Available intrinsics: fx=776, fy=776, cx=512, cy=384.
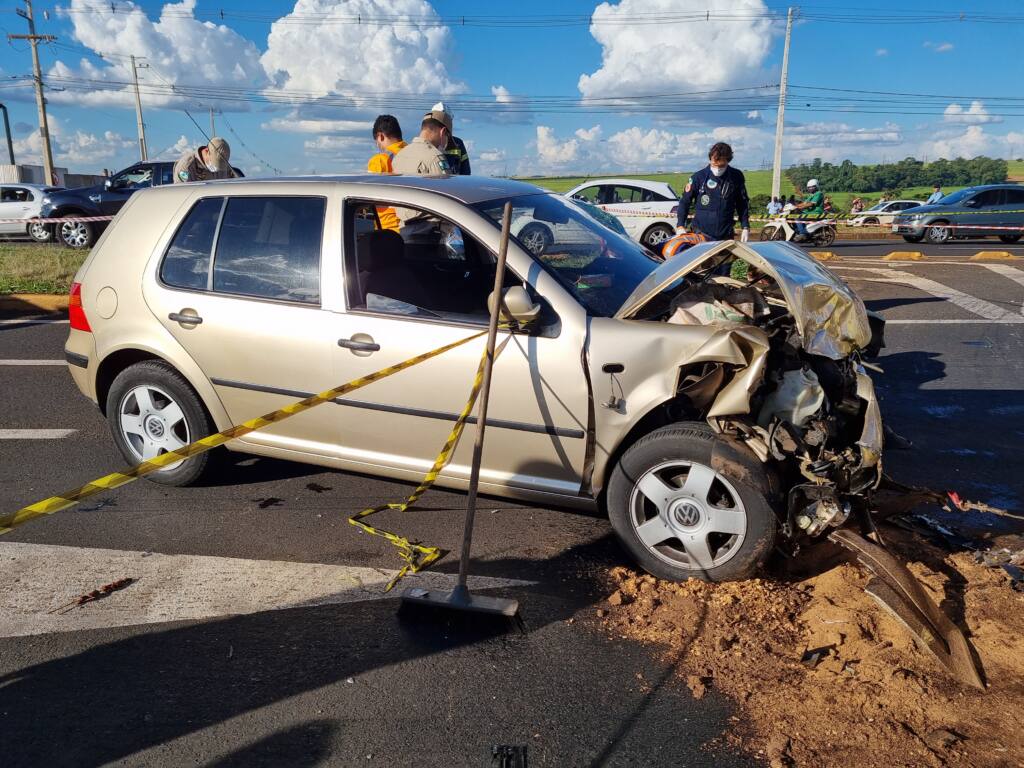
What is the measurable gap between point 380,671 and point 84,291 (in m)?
3.10

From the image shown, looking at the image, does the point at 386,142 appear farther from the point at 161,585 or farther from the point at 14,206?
the point at 14,206

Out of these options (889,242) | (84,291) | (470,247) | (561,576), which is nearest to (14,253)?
(84,291)

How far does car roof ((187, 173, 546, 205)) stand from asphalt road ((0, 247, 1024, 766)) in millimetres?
1711

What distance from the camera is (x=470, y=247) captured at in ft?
14.8

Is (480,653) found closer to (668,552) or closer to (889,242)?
(668,552)

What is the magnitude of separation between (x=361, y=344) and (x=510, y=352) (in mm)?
788

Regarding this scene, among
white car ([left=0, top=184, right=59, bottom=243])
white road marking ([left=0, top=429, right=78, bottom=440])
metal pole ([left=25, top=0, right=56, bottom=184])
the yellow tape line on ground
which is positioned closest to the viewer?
the yellow tape line on ground

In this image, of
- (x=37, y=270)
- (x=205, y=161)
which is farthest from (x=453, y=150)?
(x=37, y=270)

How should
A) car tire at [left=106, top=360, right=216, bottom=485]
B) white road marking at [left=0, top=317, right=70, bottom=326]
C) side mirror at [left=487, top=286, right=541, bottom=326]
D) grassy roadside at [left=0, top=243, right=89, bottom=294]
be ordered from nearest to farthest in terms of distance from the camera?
side mirror at [left=487, top=286, right=541, bottom=326] < car tire at [left=106, top=360, right=216, bottom=485] < white road marking at [left=0, top=317, right=70, bottom=326] < grassy roadside at [left=0, top=243, right=89, bottom=294]

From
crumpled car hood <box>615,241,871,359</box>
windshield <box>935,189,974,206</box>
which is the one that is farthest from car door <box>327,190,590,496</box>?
windshield <box>935,189,974,206</box>

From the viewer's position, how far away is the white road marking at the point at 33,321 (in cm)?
930

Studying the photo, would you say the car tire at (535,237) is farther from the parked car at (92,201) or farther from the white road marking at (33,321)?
the parked car at (92,201)

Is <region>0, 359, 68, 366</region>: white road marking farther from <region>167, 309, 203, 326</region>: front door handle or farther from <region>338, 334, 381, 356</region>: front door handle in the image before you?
<region>338, 334, 381, 356</region>: front door handle

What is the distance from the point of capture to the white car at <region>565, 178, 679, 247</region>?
60.7 ft
